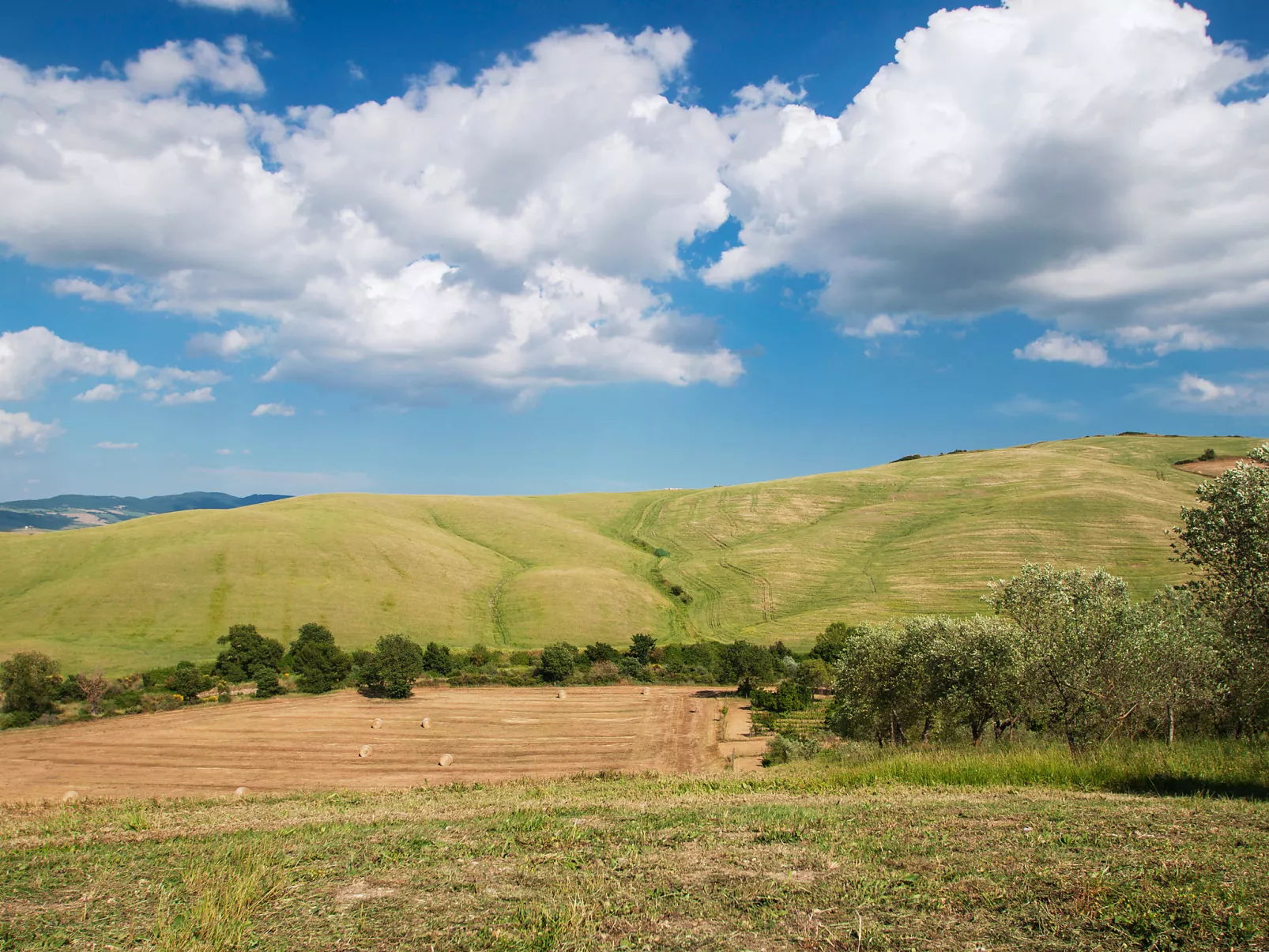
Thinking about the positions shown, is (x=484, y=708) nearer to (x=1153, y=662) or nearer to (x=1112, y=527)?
(x=1153, y=662)

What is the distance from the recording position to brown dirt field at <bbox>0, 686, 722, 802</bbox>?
41625mm

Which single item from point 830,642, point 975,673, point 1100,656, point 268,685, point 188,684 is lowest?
point 268,685

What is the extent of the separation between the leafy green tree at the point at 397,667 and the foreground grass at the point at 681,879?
58.8 metres

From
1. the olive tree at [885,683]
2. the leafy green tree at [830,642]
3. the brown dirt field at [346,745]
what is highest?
the olive tree at [885,683]

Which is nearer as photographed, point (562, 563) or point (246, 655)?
point (246, 655)

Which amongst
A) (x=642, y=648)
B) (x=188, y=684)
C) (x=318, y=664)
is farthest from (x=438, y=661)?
(x=642, y=648)

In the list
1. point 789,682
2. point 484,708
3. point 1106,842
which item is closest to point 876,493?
point 789,682

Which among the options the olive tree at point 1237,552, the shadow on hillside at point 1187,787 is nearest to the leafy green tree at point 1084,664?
the olive tree at point 1237,552

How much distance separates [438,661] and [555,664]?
1418 centimetres

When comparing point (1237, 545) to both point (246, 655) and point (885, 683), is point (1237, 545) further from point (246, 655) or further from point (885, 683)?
point (246, 655)

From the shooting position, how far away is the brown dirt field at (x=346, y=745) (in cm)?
4162

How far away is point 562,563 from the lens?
124312 millimetres

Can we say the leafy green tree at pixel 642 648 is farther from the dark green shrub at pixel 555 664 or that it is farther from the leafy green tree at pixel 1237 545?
the leafy green tree at pixel 1237 545

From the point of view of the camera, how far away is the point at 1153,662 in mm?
28906
